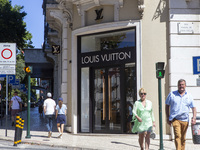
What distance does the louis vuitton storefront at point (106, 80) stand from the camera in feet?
46.9

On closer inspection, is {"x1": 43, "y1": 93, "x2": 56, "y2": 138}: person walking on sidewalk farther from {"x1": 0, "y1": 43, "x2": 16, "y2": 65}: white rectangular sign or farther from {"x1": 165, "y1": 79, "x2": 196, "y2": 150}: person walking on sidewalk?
{"x1": 165, "y1": 79, "x2": 196, "y2": 150}: person walking on sidewalk

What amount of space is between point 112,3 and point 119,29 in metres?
1.05

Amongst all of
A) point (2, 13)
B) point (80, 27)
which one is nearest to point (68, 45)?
point (80, 27)

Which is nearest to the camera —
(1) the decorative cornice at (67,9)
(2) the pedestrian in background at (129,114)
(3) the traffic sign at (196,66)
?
(3) the traffic sign at (196,66)

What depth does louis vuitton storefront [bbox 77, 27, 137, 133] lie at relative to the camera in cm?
1428

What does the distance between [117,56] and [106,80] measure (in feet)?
3.61

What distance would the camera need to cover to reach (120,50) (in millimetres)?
14469

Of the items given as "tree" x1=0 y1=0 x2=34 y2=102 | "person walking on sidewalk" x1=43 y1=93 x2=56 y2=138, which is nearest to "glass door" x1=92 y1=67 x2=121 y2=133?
"person walking on sidewalk" x1=43 y1=93 x2=56 y2=138

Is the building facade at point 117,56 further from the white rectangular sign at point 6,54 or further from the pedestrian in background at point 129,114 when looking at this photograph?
the white rectangular sign at point 6,54

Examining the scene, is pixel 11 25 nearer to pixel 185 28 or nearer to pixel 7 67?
pixel 7 67

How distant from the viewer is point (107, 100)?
14.8 m

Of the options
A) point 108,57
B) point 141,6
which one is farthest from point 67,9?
point 141,6

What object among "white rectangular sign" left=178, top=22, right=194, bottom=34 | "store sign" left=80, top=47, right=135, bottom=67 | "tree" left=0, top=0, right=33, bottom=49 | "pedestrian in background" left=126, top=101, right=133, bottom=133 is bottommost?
"pedestrian in background" left=126, top=101, right=133, bottom=133

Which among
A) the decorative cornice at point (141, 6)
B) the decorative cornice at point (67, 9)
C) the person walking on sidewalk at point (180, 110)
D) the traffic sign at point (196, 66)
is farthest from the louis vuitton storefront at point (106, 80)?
the person walking on sidewalk at point (180, 110)
